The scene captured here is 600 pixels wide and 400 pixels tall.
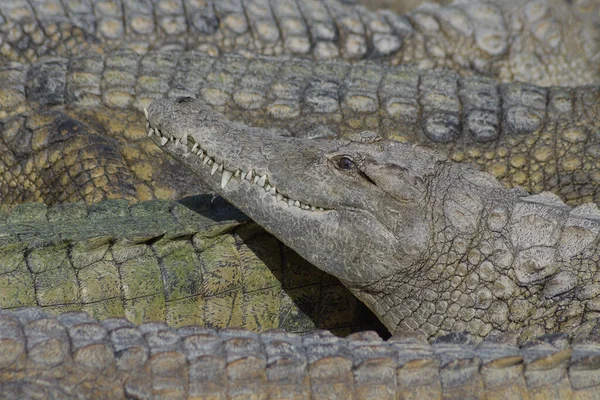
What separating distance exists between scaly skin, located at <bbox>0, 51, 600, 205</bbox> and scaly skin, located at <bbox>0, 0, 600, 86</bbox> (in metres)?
0.34

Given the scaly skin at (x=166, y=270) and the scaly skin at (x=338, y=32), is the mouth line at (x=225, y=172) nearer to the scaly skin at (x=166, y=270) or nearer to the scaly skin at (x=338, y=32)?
the scaly skin at (x=166, y=270)

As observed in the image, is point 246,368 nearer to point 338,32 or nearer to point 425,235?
→ point 425,235

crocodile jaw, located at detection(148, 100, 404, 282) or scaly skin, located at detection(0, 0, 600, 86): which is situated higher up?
scaly skin, located at detection(0, 0, 600, 86)

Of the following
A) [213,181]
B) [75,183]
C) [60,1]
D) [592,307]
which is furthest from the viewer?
[60,1]

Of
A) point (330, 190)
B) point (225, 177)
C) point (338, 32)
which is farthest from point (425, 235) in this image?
point (338, 32)

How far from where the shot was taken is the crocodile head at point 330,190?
3.02 meters

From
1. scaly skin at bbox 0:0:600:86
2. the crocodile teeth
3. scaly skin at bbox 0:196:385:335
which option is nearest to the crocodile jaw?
the crocodile teeth

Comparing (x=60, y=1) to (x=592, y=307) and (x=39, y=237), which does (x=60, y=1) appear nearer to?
(x=39, y=237)

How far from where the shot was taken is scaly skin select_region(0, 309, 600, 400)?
2201 mm

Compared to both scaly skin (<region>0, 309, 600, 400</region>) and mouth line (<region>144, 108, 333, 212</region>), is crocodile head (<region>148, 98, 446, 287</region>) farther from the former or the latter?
scaly skin (<region>0, 309, 600, 400</region>)

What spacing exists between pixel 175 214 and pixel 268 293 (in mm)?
411

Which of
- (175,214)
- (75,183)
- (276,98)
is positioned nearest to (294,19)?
(276,98)

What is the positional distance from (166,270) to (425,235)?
80cm

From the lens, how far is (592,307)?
2.95m
